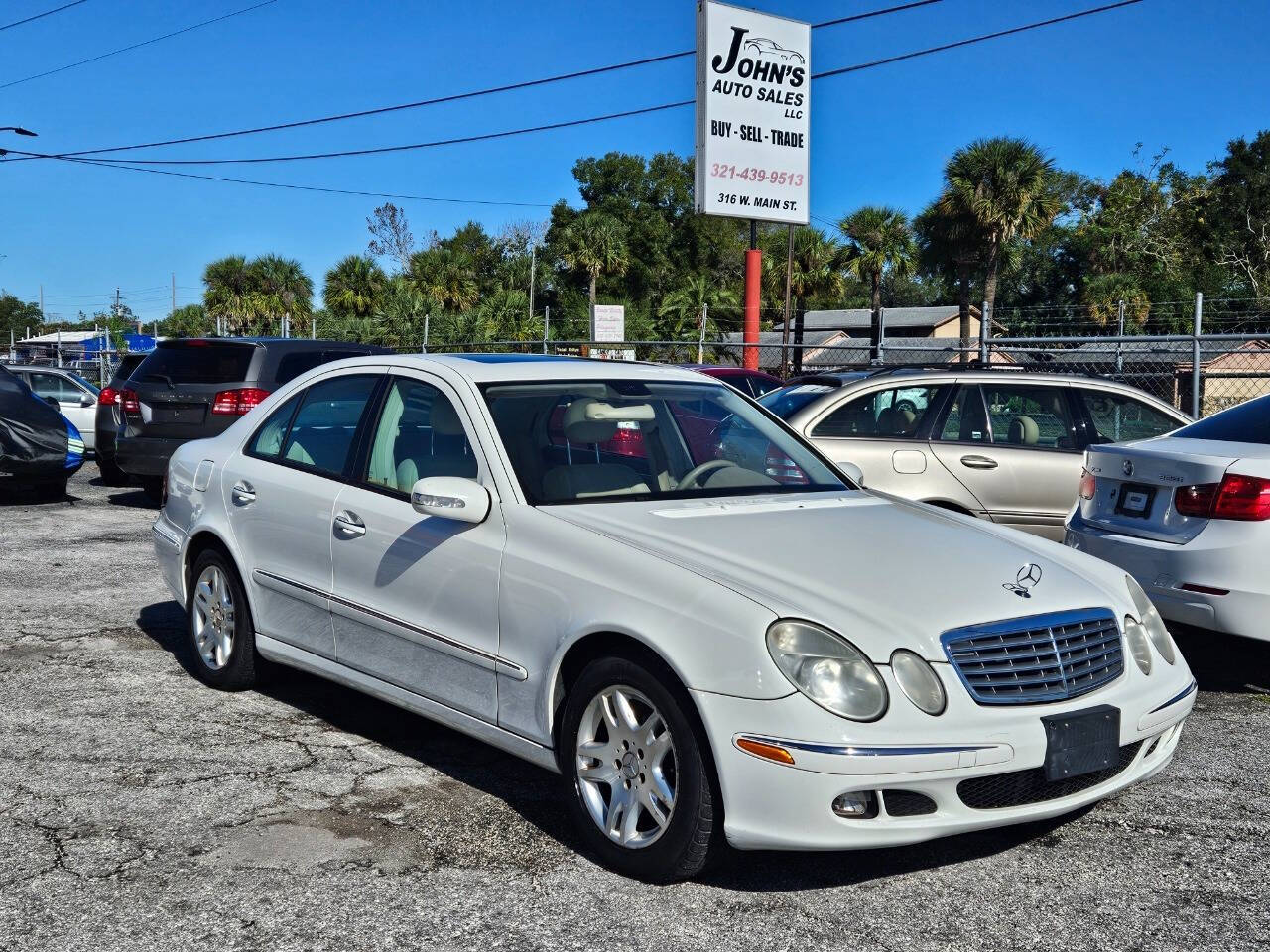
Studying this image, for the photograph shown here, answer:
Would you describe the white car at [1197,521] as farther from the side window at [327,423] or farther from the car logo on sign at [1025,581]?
the side window at [327,423]

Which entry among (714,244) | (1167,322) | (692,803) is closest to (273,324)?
(714,244)

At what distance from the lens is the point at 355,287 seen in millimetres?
52062

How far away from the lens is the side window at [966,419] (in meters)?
8.39

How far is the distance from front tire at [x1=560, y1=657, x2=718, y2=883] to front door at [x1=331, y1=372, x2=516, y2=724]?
1.26 ft

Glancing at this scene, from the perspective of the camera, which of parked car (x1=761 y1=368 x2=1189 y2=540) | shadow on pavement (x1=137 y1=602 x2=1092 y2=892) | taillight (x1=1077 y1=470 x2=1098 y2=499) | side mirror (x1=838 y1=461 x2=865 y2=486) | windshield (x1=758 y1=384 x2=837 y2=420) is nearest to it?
shadow on pavement (x1=137 y1=602 x2=1092 y2=892)

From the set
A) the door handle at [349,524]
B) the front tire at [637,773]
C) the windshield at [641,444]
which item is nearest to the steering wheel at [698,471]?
the windshield at [641,444]

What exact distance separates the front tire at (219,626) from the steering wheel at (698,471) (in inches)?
81.4

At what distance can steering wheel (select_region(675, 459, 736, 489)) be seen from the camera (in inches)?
184

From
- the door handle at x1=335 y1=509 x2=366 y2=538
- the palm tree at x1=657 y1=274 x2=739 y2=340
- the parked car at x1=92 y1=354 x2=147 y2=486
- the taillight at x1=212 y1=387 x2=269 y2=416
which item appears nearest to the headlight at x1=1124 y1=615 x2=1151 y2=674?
the door handle at x1=335 y1=509 x2=366 y2=538

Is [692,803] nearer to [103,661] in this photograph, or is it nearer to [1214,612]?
[1214,612]

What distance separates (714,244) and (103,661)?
222 feet

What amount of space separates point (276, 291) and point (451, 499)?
5782cm

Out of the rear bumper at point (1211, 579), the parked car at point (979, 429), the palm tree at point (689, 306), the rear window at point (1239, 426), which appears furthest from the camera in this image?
the palm tree at point (689, 306)

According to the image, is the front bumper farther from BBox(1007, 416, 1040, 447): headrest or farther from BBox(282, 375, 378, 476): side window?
BBox(1007, 416, 1040, 447): headrest
